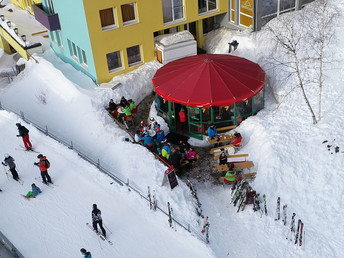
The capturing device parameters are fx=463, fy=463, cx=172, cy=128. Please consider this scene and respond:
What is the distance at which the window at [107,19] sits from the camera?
27.5m

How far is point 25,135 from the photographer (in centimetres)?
2289

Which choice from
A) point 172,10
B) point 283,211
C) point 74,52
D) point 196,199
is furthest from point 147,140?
point 74,52

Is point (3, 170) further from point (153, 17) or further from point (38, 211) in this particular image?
point (153, 17)

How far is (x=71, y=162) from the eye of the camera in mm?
22531

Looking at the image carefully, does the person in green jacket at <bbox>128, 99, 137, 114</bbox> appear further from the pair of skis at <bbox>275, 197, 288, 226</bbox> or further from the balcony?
the pair of skis at <bbox>275, 197, 288, 226</bbox>

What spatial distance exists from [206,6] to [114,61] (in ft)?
24.4

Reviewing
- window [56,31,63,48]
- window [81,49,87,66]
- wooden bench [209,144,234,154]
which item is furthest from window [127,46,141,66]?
wooden bench [209,144,234,154]

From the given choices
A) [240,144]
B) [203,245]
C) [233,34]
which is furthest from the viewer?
[233,34]

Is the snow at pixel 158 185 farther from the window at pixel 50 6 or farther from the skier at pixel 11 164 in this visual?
the window at pixel 50 6

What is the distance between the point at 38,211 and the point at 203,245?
7.29 m

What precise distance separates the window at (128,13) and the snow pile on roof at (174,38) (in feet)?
7.95

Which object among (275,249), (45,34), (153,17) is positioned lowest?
(275,249)

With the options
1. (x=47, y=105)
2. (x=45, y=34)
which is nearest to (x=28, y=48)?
(x=45, y=34)

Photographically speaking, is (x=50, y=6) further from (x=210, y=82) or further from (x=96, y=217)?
(x=96, y=217)
